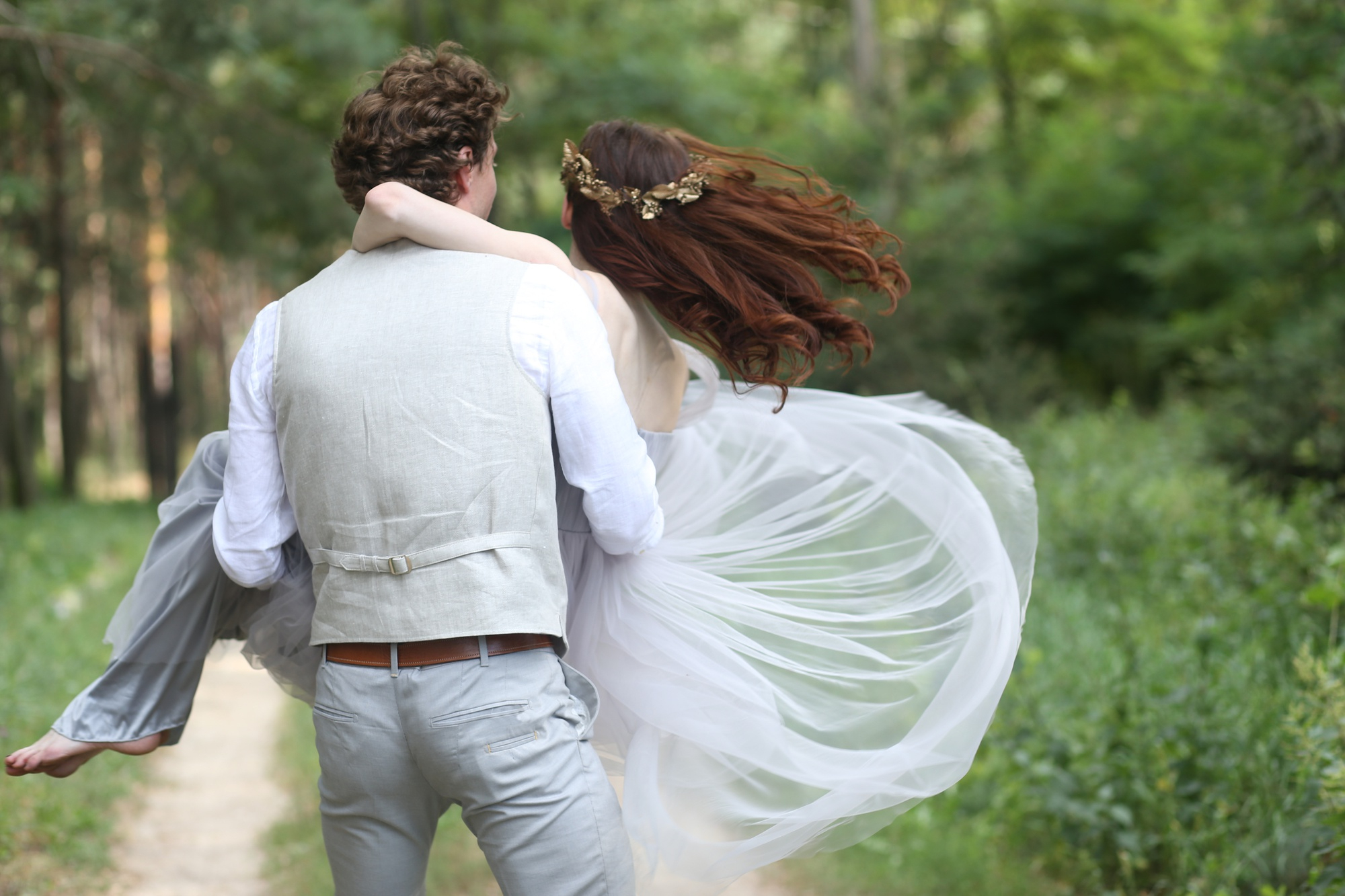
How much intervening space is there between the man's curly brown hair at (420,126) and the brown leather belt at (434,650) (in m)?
0.90

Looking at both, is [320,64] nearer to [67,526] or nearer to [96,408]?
[67,526]

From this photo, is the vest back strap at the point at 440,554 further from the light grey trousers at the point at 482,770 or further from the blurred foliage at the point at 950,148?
the blurred foliage at the point at 950,148

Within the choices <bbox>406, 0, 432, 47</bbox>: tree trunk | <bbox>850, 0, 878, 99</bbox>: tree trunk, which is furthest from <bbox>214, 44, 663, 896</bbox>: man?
<bbox>850, 0, 878, 99</bbox>: tree trunk

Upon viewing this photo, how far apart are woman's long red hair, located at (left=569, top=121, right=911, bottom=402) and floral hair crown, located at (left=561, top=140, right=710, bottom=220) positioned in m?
0.02

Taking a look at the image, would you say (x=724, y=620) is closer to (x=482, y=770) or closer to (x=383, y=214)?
(x=482, y=770)

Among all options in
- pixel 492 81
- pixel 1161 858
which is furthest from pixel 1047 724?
pixel 492 81

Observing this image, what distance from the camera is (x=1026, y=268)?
70.6 ft

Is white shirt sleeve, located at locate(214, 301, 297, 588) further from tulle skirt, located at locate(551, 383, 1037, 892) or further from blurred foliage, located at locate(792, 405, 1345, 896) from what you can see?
blurred foliage, located at locate(792, 405, 1345, 896)

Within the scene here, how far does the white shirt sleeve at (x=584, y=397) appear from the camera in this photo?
2.10m

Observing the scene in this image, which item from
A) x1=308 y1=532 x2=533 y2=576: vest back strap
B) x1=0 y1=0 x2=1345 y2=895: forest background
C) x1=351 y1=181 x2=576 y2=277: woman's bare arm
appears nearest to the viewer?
x1=308 y1=532 x2=533 y2=576: vest back strap

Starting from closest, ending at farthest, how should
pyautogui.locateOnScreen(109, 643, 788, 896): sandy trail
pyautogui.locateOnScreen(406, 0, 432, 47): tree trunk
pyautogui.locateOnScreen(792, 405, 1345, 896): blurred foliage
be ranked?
pyautogui.locateOnScreen(792, 405, 1345, 896): blurred foliage, pyautogui.locateOnScreen(109, 643, 788, 896): sandy trail, pyautogui.locateOnScreen(406, 0, 432, 47): tree trunk

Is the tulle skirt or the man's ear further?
the tulle skirt

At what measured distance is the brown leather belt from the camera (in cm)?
211

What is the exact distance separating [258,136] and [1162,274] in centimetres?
1450
